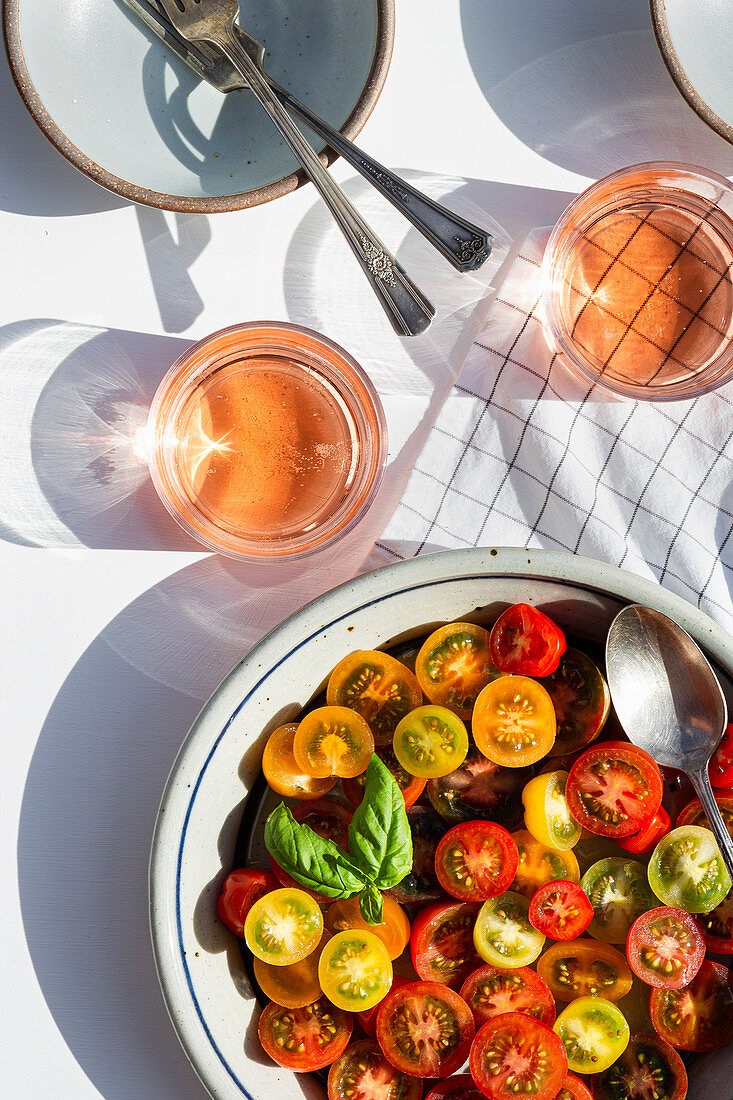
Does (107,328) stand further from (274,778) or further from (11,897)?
(11,897)

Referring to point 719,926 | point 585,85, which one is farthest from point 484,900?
point 585,85

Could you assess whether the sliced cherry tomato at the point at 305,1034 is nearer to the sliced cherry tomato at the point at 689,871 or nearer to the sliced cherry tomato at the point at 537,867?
the sliced cherry tomato at the point at 537,867

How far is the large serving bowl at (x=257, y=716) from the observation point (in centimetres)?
83

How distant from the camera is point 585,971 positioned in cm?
90

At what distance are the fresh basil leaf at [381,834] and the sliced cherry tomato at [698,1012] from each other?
30 centimetres

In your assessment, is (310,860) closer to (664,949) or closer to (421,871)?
(421,871)

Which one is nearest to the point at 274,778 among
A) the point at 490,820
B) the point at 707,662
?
the point at 490,820

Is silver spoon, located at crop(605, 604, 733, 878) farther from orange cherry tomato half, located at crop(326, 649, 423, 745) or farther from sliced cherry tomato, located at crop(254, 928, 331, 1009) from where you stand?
sliced cherry tomato, located at crop(254, 928, 331, 1009)

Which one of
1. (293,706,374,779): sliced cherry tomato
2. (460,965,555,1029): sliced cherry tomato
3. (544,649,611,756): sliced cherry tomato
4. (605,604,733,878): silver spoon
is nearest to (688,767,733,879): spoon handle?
(605,604,733,878): silver spoon

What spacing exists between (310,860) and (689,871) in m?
0.37

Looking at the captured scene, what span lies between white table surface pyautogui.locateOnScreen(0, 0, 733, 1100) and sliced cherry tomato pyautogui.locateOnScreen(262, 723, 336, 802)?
13 centimetres

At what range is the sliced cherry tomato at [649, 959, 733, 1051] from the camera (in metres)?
0.89

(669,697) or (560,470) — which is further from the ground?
(560,470)

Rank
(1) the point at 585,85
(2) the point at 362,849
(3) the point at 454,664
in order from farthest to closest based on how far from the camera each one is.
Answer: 1. (1) the point at 585,85
2. (3) the point at 454,664
3. (2) the point at 362,849
